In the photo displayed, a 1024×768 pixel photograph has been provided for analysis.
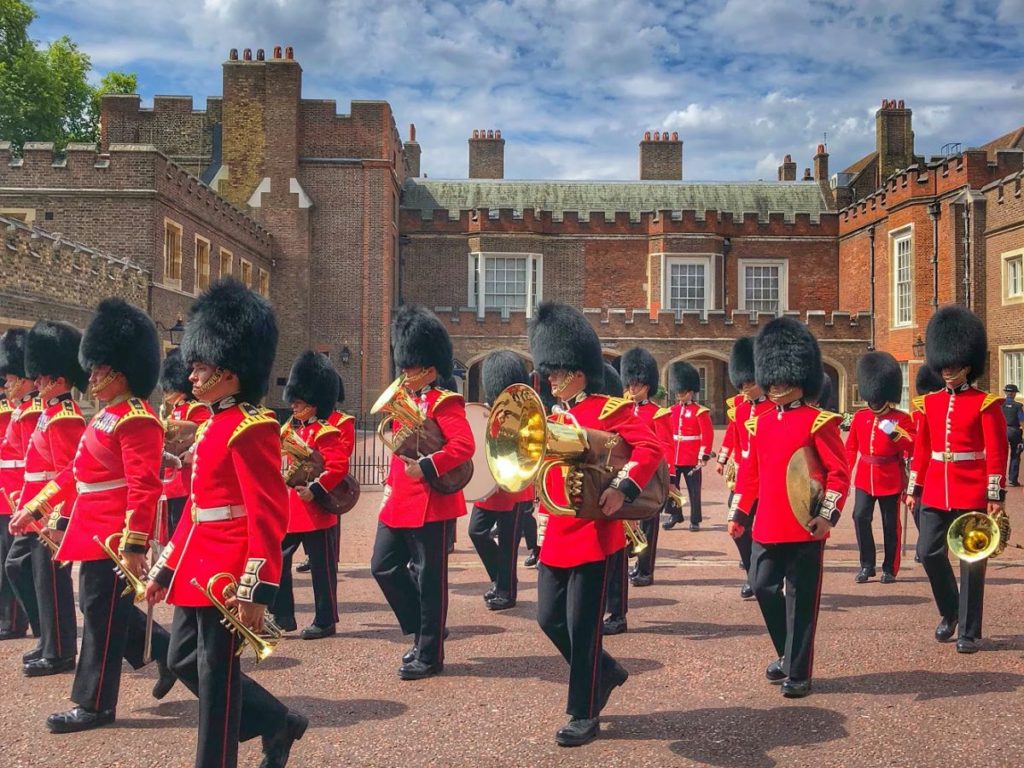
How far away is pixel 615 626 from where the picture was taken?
6082mm

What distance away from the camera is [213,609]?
11.3 feet

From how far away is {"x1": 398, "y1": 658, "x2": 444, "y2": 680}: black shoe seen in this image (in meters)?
5.00

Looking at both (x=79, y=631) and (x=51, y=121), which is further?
(x=51, y=121)

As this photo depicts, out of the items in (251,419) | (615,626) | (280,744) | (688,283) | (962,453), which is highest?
(688,283)

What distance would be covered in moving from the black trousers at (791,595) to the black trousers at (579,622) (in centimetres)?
105

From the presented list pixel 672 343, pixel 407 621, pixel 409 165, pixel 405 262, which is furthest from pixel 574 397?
pixel 409 165

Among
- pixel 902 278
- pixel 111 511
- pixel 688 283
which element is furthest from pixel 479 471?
pixel 688 283

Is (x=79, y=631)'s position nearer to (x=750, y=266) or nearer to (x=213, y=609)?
(x=213, y=609)

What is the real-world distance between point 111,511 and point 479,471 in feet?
10.7

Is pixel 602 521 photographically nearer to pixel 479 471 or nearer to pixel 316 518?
pixel 316 518

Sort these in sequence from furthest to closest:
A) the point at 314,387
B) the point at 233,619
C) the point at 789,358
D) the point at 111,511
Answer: the point at 314,387 < the point at 789,358 < the point at 111,511 < the point at 233,619

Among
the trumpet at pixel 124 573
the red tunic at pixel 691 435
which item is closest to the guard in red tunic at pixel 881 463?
the red tunic at pixel 691 435

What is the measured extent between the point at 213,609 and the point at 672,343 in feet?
82.4

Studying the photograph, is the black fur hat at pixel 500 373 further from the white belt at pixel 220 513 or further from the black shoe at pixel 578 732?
the white belt at pixel 220 513
